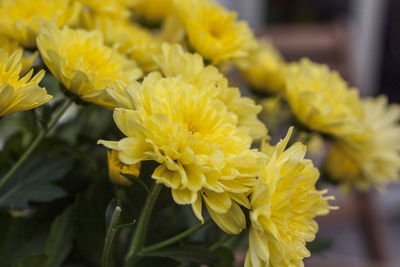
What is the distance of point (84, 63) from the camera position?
0.31 metres

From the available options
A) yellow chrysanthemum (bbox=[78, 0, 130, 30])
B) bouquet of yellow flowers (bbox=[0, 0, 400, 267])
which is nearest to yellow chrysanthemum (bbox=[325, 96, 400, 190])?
bouquet of yellow flowers (bbox=[0, 0, 400, 267])

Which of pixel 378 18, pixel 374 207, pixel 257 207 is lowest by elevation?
pixel 374 207

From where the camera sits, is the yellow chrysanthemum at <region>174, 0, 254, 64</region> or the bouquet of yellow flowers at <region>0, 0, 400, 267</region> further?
the yellow chrysanthemum at <region>174, 0, 254, 64</region>

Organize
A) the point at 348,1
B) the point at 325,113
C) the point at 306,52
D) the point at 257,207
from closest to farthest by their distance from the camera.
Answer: the point at 257,207
the point at 325,113
the point at 306,52
the point at 348,1

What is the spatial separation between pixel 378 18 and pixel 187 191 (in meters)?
1.92

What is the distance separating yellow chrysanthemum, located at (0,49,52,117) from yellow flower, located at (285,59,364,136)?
0.22 m

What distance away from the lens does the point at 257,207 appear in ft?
0.80

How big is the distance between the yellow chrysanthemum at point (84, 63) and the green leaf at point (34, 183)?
0.25ft

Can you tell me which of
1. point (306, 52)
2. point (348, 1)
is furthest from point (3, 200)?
point (348, 1)

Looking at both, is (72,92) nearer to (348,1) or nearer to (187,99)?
(187,99)

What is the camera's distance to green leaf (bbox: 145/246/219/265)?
11.4 inches

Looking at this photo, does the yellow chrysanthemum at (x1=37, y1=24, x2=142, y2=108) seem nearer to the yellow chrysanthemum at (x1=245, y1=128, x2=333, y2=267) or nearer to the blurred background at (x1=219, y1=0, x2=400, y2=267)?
the yellow chrysanthemum at (x1=245, y1=128, x2=333, y2=267)

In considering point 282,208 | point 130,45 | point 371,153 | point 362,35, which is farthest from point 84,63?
point 362,35

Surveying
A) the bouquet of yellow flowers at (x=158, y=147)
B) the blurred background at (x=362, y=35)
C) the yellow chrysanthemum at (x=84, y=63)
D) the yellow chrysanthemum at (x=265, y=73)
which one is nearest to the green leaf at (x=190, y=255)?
the bouquet of yellow flowers at (x=158, y=147)
